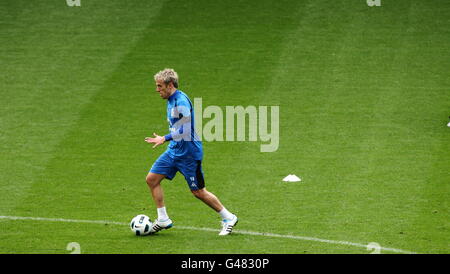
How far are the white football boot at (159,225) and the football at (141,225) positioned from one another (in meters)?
0.06

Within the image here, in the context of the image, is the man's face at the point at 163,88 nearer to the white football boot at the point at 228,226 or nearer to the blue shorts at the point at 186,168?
the blue shorts at the point at 186,168

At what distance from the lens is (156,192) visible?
13.0m

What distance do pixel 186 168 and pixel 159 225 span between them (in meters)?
0.83

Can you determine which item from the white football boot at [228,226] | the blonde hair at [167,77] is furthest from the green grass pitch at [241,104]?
the blonde hair at [167,77]

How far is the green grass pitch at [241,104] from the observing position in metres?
13.2

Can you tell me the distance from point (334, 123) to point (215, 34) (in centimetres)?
485

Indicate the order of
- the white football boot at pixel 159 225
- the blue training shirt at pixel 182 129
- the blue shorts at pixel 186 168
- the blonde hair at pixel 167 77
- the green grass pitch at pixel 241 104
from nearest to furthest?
the blue training shirt at pixel 182 129 → the blonde hair at pixel 167 77 → the blue shorts at pixel 186 168 → the white football boot at pixel 159 225 → the green grass pitch at pixel 241 104

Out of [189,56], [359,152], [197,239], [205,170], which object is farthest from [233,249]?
[189,56]

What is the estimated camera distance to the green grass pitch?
13188mm

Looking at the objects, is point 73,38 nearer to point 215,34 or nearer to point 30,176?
point 215,34

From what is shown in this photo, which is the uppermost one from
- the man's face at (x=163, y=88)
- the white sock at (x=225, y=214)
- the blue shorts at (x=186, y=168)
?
the man's face at (x=163, y=88)

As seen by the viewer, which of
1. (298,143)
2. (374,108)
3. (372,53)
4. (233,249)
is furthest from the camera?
(372,53)

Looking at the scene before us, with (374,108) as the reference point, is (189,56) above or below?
above

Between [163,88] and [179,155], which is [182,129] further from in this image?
[163,88]
